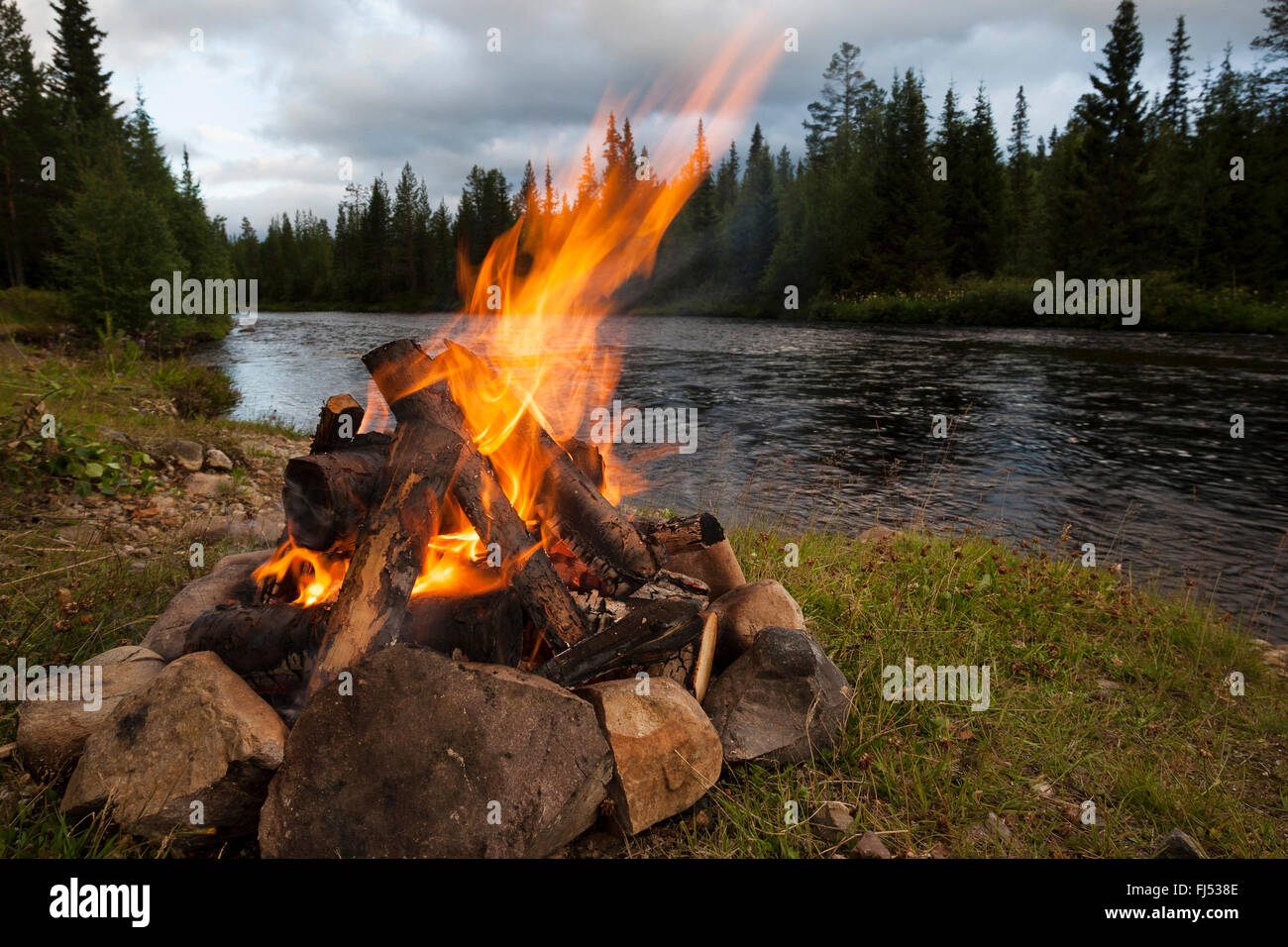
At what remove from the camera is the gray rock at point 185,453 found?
8.07 m

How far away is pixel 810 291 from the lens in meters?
55.1

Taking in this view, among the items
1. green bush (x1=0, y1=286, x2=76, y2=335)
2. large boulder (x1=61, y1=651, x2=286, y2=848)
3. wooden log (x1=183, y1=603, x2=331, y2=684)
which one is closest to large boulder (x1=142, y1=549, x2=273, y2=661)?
wooden log (x1=183, y1=603, x2=331, y2=684)

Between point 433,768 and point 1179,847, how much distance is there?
304 cm

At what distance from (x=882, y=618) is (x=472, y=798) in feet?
10.3

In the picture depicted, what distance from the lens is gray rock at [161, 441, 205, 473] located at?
807 centimetres

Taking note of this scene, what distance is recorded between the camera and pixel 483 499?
3598 mm

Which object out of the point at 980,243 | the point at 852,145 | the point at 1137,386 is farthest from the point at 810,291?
the point at 1137,386

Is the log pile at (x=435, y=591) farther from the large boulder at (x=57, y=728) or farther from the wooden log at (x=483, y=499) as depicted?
the large boulder at (x=57, y=728)

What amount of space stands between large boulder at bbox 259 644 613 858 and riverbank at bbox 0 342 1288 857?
0.51 metres

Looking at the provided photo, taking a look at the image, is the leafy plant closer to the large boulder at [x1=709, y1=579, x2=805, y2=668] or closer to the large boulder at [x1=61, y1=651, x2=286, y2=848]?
the large boulder at [x1=61, y1=651, x2=286, y2=848]

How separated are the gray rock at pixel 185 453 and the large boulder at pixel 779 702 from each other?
290 inches
